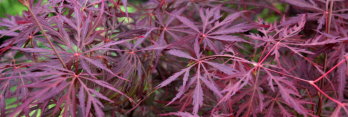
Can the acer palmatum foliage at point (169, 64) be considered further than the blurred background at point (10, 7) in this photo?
No

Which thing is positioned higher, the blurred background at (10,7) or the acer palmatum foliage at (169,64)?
the blurred background at (10,7)

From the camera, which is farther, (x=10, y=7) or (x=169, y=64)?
(x=10, y=7)

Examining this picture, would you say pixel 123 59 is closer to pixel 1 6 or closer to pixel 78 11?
pixel 78 11

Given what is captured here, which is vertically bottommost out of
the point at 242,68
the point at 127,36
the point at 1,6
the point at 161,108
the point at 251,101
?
the point at 161,108

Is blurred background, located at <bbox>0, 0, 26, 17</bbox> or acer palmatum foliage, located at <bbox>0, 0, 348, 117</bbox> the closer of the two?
acer palmatum foliage, located at <bbox>0, 0, 348, 117</bbox>

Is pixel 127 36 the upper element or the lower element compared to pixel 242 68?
upper

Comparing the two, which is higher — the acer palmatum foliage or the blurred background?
the blurred background

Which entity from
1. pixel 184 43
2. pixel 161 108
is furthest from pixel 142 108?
pixel 184 43

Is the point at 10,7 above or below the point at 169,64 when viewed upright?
above
